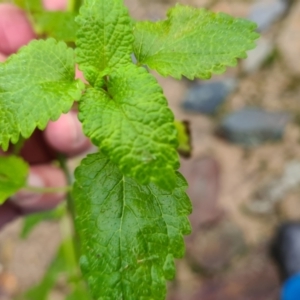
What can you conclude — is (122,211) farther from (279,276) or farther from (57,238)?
(57,238)

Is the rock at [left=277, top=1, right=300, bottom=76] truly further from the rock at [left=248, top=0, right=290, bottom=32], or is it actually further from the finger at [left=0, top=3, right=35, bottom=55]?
the finger at [left=0, top=3, right=35, bottom=55]

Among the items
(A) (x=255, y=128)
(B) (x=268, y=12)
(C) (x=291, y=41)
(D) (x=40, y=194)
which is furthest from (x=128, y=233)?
(B) (x=268, y=12)

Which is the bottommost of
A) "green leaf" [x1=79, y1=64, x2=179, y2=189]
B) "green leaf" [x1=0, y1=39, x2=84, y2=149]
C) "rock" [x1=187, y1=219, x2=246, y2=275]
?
"rock" [x1=187, y1=219, x2=246, y2=275]

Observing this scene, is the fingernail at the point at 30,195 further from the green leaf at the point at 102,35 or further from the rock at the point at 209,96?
the rock at the point at 209,96

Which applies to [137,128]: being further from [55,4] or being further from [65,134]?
[55,4]

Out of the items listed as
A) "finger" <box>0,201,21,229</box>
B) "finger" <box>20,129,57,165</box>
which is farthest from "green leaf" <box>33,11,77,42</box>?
"finger" <box>0,201,21,229</box>

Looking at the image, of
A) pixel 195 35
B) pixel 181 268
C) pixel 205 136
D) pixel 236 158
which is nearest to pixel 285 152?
pixel 236 158
